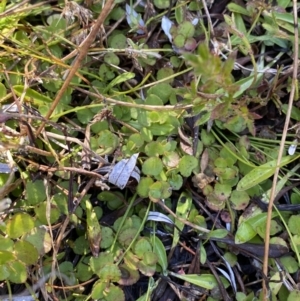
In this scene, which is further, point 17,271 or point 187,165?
point 187,165

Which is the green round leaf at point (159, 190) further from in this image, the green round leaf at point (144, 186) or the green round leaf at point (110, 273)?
the green round leaf at point (110, 273)

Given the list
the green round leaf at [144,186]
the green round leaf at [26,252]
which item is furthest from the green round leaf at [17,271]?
the green round leaf at [144,186]

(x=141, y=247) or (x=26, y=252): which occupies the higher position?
(x=26, y=252)

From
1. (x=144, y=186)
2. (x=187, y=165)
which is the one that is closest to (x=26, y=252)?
(x=144, y=186)

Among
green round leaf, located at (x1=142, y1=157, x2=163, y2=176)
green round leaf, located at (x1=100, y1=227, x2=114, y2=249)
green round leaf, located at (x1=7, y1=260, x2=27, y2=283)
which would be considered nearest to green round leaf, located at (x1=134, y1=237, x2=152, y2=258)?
green round leaf, located at (x1=100, y1=227, x2=114, y2=249)

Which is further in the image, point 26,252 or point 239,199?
point 239,199

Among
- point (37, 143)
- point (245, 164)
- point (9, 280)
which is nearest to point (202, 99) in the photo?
point (245, 164)

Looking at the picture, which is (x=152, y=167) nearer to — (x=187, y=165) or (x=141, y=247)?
(x=187, y=165)

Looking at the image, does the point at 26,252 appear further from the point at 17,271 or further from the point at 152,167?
the point at 152,167

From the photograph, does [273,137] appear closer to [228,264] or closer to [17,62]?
[228,264]

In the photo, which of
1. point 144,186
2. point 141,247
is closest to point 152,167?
point 144,186

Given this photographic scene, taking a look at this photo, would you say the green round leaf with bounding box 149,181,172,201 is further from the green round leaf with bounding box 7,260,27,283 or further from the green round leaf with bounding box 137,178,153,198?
the green round leaf with bounding box 7,260,27,283
